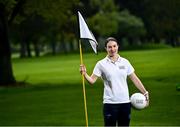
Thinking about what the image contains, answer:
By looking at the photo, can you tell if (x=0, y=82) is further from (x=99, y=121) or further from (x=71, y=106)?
(x=99, y=121)

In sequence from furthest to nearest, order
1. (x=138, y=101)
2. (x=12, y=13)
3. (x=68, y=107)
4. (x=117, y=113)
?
(x=12, y=13) → (x=68, y=107) → (x=138, y=101) → (x=117, y=113)

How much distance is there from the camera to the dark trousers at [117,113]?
378 inches

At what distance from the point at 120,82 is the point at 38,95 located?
54.6 feet

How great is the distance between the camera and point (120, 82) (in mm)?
9531

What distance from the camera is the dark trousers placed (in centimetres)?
959

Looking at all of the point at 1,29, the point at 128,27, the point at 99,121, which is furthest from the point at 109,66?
the point at 128,27

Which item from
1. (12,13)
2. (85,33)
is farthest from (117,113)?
(12,13)

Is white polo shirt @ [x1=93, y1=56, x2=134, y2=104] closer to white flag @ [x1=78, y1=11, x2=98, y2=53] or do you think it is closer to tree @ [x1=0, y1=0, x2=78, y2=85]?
white flag @ [x1=78, y1=11, x2=98, y2=53]

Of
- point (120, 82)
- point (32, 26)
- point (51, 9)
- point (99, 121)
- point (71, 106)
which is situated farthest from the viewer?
point (32, 26)

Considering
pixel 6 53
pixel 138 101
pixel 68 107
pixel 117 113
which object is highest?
pixel 138 101

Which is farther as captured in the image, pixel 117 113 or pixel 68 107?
pixel 68 107

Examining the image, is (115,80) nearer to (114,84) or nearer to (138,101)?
(114,84)

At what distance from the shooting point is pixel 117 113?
9.65m

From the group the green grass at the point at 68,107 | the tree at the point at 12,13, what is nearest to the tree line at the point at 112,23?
the tree at the point at 12,13
